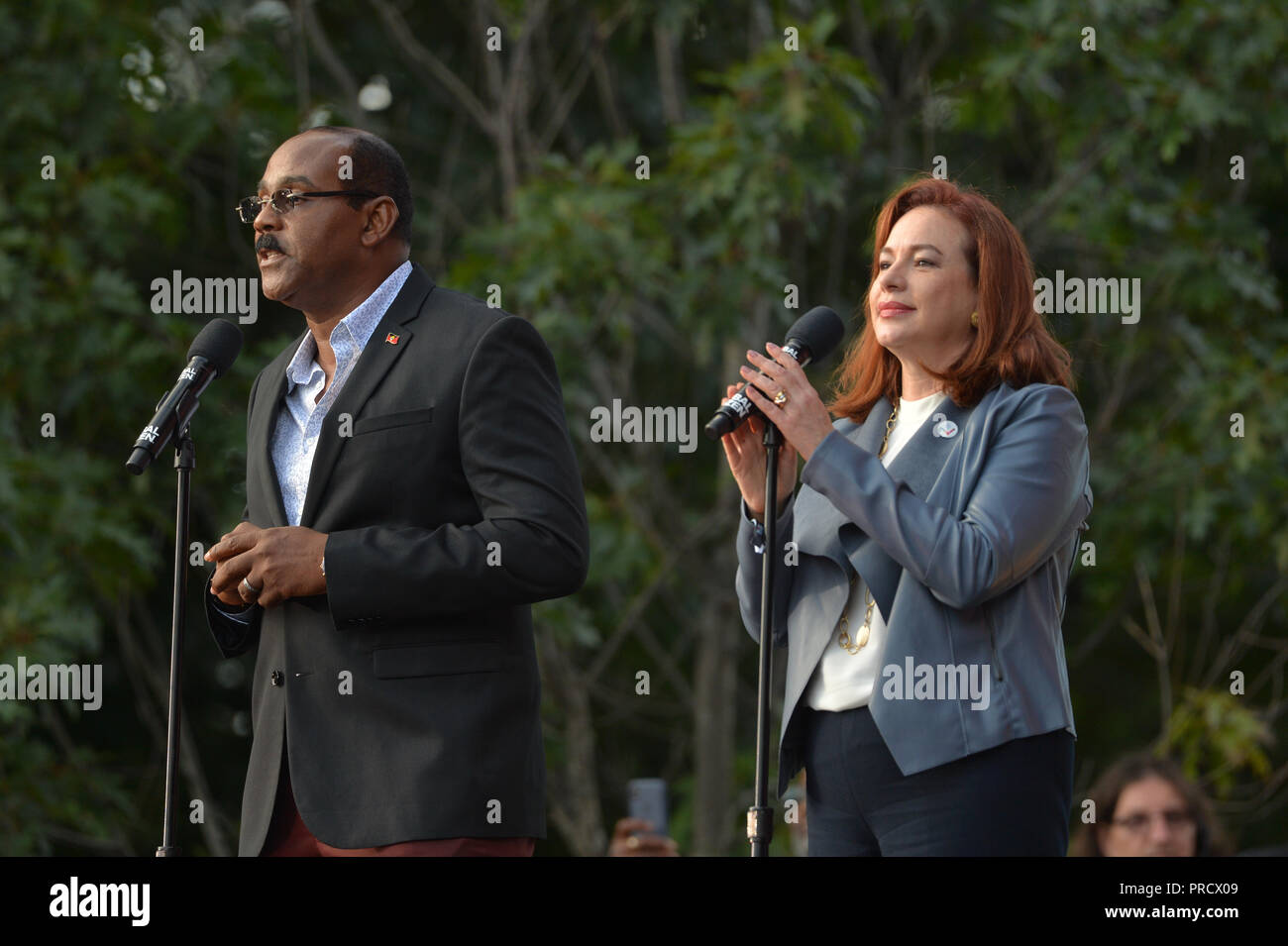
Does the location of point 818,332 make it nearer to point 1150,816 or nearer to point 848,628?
point 848,628

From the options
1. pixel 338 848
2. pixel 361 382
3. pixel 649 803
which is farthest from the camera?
pixel 649 803

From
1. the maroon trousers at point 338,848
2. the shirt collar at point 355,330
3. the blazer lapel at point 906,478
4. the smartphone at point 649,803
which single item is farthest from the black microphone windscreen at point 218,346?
the smartphone at point 649,803

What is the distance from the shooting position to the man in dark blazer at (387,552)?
2.81m

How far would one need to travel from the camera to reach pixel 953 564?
2.83m

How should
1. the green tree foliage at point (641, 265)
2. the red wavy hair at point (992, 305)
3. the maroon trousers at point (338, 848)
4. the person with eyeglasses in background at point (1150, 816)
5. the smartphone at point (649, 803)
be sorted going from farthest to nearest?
the green tree foliage at point (641, 265)
the smartphone at point (649, 803)
the person with eyeglasses in background at point (1150, 816)
the red wavy hair at point (992, 305)
the maroon trousers at point (338, 848)

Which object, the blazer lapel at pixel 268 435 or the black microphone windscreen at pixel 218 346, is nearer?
the blazer lapel at pixel 268 435

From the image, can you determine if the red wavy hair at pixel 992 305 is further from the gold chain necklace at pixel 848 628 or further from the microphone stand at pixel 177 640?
the microphone stand at pixel 177 640

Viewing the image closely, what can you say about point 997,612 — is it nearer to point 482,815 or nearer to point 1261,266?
point 482,815

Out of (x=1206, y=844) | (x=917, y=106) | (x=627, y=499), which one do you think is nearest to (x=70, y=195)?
(x=627, y=499)

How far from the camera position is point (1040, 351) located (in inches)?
123

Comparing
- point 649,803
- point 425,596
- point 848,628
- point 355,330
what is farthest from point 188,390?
point 649,803

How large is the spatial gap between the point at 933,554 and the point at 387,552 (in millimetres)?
832

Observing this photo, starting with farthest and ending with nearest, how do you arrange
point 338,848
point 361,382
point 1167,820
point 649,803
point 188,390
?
point 649,803 → point 1167,820 → point 188,390 → point 361,382 → point 338,848

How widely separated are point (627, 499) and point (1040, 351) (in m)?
4.76
